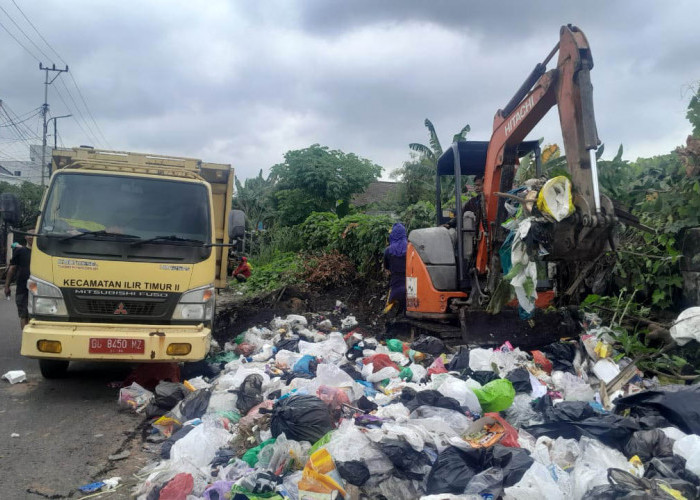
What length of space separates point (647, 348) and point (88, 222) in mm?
5420

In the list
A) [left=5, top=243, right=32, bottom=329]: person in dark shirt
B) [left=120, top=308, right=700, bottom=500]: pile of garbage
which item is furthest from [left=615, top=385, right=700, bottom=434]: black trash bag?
[left=5, top=243, right=32, bottom=329]: person in dark shirt

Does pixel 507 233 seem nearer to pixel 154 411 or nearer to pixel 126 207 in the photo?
pixel 154 411

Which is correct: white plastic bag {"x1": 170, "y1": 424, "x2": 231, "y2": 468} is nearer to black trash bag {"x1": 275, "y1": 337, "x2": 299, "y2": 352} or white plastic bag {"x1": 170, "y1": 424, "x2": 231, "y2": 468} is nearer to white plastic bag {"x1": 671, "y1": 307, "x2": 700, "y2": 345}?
black trash bag {"x1": 275, "y1": 337, "x2": 299, "y2": 352}

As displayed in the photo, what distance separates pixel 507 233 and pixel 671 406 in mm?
2588

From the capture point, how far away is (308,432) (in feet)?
11.9

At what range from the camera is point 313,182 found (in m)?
20.2

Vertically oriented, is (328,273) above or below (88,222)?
below

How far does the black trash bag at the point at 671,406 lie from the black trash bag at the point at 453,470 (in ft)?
4.24

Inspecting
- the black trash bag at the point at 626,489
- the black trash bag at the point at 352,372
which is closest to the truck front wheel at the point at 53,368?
the black trash bag at the point at 352,372

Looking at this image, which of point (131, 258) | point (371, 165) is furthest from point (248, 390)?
point (371, 165)

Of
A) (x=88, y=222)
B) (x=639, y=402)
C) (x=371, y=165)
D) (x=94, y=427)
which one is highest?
(x=371, y=165)

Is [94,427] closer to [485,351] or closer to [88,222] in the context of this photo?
[88,222]

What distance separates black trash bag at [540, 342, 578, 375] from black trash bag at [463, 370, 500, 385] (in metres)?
0.93

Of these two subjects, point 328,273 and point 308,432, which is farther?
point 328,273
